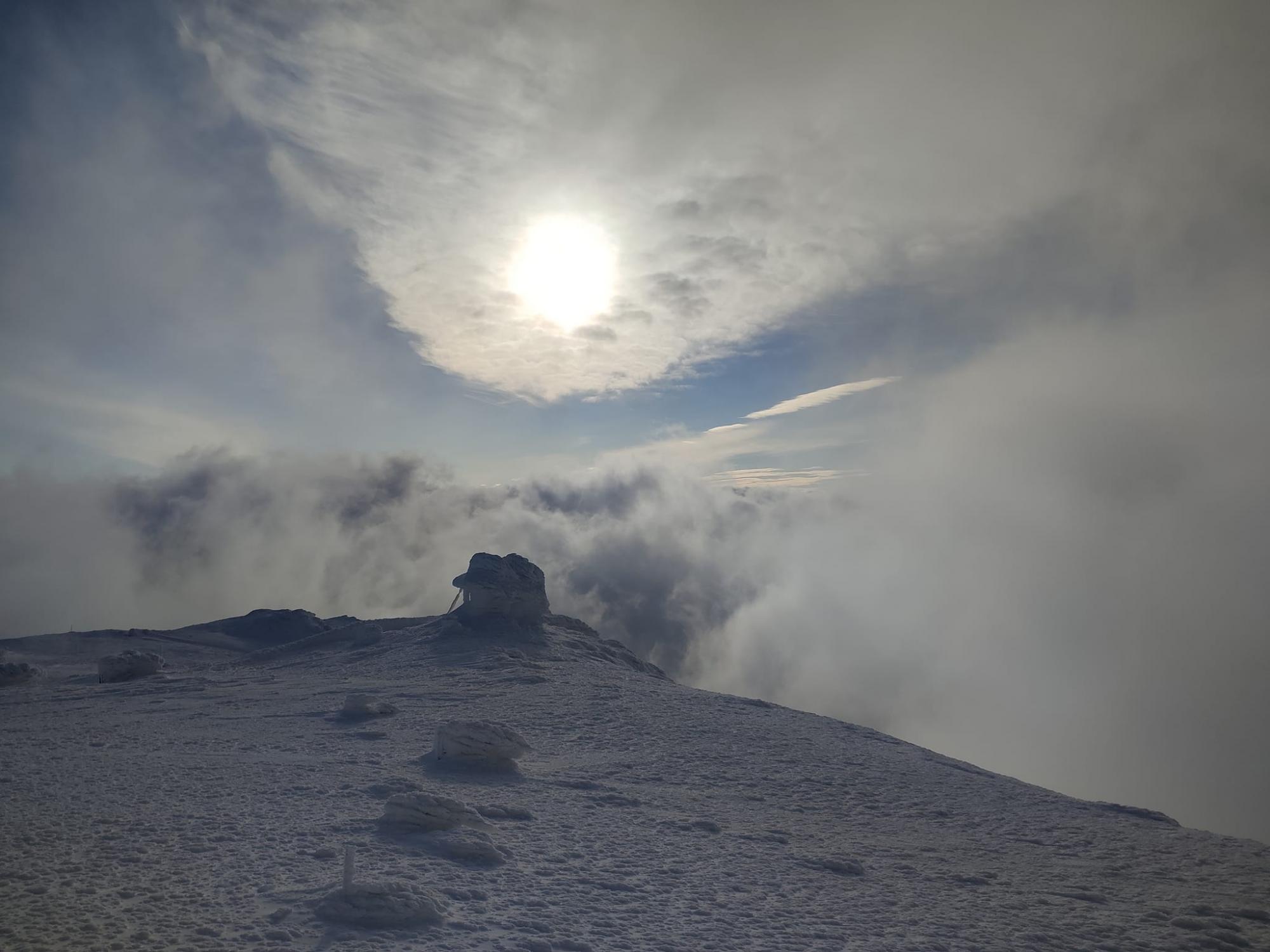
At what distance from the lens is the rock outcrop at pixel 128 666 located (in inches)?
1346

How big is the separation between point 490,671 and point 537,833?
18274 millimetres

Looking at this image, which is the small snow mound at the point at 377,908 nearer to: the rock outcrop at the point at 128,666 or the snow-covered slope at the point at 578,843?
the snow-covered slope at the point at 578,843

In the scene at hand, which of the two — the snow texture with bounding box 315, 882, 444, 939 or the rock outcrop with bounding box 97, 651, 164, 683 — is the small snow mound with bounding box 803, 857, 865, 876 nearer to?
the snow texture with bounding box 315, 882, 444, 939

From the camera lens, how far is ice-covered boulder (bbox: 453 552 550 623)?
40125mm

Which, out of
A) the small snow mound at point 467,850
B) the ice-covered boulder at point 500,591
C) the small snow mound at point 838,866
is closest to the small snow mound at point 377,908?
the small snow mound at point 467,850

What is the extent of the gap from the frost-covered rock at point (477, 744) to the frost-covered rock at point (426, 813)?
15.1 ft

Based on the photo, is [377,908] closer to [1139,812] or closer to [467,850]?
[467,850]

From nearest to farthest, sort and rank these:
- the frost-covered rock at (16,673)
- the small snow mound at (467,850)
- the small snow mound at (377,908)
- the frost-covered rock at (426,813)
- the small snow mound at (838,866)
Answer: the small snow mound at (377,908) < the small snow mound at (467,850) < the frost-covered rock at (426,813) < the small snow mound at (838,866) < the frost-covered rock at (16,673)

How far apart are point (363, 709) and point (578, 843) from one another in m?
13.1

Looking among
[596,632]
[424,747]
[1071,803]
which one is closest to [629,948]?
[424,747]

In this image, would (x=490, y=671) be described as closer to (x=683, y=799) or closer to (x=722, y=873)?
(x=683, y=799)

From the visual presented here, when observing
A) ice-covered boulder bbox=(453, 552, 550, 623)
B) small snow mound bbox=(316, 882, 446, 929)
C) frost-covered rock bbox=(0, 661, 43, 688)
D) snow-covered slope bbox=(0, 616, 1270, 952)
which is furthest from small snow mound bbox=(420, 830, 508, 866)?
frost-covered rock bbox=(0, 661, 43, 688)

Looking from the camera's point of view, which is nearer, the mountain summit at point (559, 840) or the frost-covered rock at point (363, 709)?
the mountain summit at point (559, 840)

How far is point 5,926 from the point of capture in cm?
933
